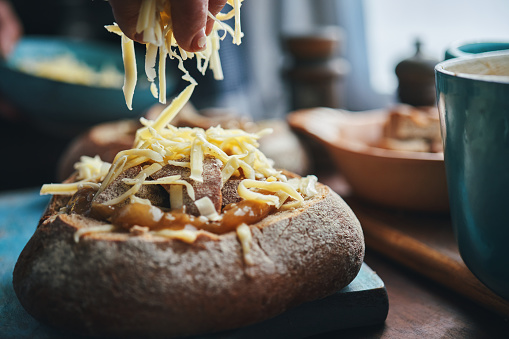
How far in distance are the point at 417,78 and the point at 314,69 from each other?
0.49 metres

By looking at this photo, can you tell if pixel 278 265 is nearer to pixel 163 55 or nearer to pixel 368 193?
pixel 163 55

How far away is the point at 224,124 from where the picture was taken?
5.83ft

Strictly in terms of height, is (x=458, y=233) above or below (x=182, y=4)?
below

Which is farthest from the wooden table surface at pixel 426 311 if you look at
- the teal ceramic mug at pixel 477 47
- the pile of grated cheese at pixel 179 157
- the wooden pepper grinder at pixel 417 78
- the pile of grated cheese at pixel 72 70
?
the pile of grated cheese at pixel 72 70

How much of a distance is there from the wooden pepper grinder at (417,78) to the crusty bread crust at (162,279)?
4.07ft

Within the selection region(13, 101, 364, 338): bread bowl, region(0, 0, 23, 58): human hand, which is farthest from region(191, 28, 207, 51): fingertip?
region(0, 0, 23, 58): human hand

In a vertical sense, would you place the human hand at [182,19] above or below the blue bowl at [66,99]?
above

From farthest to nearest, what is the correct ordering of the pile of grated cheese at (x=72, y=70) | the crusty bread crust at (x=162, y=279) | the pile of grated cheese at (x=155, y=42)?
1. the pile of grated cheese at (x=72, y=70)
2. the pile of grated cheese at (x=155, y=42)
3. the crusty bread crust at (x=162, y=279)

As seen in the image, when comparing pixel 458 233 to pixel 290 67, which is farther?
pixel 290 67

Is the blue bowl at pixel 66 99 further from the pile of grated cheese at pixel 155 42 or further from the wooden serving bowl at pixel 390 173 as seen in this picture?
the pile of grated cheese at pixel 155 42

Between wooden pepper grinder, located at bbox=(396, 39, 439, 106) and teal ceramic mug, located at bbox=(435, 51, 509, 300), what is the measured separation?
36.5 inches

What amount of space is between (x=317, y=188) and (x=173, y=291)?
0.44 metres

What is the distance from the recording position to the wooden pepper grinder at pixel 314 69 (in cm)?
218

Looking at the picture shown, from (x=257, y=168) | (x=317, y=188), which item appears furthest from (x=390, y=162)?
(x=257, y=168)
